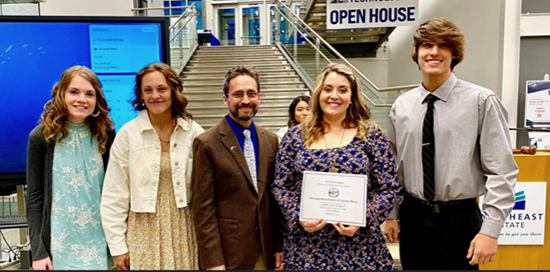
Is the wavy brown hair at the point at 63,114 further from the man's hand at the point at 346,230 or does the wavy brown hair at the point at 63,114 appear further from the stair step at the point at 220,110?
the stair step at the point at 220,110

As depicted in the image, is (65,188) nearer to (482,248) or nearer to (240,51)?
(482,248)

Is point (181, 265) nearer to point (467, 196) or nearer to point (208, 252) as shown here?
point (208, 252)

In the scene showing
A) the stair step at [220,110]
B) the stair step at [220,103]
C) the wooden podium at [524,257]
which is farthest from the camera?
the stair step at [220,103]

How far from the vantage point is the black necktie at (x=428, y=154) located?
1.71 metres

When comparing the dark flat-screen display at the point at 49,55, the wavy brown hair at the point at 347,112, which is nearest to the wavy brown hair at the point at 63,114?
the dark flat-screen display at the point at 49,55

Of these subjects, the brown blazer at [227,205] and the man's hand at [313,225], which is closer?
the man's hand at [313,225]

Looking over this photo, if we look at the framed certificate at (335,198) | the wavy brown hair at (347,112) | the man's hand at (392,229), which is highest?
the wavy brown hair at (347,112)

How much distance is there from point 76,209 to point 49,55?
4.83 feet

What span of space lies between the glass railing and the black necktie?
1.97m

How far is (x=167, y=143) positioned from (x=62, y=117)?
0.57m

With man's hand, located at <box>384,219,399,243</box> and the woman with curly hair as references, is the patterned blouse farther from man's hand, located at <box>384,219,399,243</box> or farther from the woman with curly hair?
the woman with curly hair

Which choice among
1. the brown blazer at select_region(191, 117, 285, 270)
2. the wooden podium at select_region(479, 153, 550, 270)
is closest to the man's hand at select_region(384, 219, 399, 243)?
the brown blazer at select_region(191, 117, 285, 270)

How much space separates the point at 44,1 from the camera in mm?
7859

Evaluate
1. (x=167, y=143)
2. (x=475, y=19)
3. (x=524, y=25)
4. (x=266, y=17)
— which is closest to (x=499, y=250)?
(x=167, y=143)
